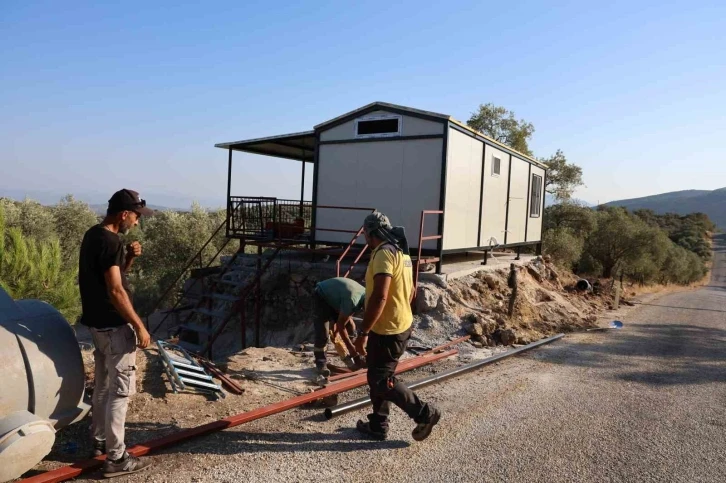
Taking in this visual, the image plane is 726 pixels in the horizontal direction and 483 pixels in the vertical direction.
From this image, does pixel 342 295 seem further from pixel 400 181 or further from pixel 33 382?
pixel 400 181

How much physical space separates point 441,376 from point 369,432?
6.83 ft

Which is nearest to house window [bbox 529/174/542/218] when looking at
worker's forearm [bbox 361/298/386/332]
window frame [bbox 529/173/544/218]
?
window frame [bbox 529/173/544/218]

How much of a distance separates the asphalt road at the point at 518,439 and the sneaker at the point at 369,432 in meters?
0.07

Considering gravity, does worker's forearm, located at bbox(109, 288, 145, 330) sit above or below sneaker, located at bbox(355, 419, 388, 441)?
above

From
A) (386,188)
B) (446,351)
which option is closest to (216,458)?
(446,351)

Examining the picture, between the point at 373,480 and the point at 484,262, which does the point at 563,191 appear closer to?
the point at 484,262

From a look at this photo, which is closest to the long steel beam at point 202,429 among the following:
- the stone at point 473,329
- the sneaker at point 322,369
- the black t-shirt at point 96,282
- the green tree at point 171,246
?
the sneaker at point 322,369

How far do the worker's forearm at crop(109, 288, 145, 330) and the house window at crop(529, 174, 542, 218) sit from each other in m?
14.1

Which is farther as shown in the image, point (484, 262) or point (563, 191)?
point (563, 191)

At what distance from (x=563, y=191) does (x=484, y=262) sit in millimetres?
21402

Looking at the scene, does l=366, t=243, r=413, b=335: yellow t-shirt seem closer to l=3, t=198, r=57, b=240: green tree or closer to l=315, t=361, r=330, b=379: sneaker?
l=315, t=361, r=330, b=379: sneaker

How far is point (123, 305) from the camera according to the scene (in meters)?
3.49

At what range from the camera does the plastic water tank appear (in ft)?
10.2

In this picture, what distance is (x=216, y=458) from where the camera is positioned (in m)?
3.94
